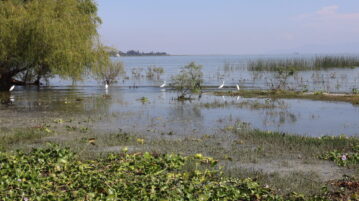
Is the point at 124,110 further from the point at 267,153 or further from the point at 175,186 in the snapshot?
the point at 175,186

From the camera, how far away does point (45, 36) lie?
2459 centimetres

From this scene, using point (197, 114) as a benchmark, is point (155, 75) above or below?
above

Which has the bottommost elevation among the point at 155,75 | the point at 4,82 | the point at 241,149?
the point at 241,149

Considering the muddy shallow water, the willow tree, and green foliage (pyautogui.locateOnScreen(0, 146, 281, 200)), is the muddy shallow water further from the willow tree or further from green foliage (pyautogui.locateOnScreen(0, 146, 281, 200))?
green foliage (pyautogui.locateOnScreen(0, 146, 281, 200))

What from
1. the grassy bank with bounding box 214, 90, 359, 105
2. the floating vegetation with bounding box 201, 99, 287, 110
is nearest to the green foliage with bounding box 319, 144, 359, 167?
the floating vegetation with bounding box 201, 99, 287, 110

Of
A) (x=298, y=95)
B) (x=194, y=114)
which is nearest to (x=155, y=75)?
(x=298, y=95)

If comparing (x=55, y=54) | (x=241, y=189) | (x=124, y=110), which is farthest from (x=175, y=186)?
(x=55, y=54)

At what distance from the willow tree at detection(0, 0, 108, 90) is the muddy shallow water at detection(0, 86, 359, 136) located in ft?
8.88

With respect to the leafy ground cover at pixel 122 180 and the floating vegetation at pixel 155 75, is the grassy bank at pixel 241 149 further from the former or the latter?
the floating vegetation at pixel 155 75

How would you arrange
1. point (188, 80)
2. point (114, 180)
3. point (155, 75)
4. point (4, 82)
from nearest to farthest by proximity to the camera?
point (114, 180)
point (188, 80)
point (4, 82)
point (155, 75)

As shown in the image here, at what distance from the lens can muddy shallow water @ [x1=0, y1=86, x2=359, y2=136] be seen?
13.9m

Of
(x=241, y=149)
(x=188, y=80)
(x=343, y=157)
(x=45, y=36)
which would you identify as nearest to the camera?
(x=343, y=157)

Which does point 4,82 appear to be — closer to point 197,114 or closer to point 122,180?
point 197,114

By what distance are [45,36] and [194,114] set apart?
11.5 m
